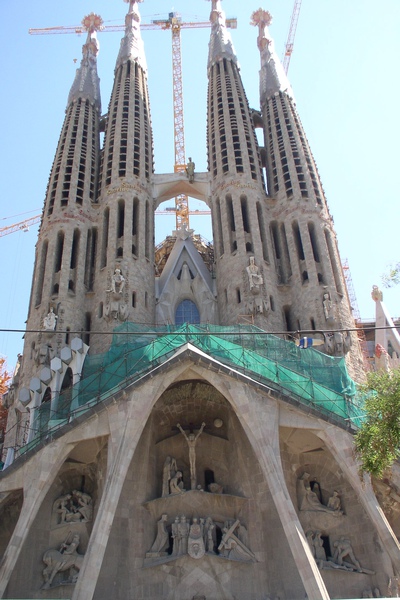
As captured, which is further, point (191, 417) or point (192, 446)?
point (191, 417)

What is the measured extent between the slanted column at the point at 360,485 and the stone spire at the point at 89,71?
27119 mm

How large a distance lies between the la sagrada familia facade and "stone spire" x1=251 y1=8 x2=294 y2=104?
790 centimetres

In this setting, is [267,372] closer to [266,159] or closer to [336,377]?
[336,377]

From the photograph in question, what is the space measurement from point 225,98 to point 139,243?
1225cm

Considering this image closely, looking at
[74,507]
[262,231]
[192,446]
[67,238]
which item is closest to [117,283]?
[67,238]

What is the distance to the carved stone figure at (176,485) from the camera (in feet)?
76.9

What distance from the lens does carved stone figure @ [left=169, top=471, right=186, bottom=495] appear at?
23438 mm

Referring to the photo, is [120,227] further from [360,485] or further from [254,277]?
[360,485]

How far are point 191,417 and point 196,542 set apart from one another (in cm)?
512

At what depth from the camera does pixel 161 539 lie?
74.3ft

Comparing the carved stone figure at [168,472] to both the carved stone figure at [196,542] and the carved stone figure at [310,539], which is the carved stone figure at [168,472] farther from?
the carved stone figure at [310,539]

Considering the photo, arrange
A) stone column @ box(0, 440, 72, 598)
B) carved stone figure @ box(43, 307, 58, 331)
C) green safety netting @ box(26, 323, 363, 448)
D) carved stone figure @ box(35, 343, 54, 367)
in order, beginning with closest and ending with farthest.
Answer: stone column @ box(0, 440, 72, 598) → green safety netting @ box(26, 323, 363, 448) → carved stone figure @ box(35, 343, 54, 367) → carved stone figure @ box(43, 307, 58, 331)

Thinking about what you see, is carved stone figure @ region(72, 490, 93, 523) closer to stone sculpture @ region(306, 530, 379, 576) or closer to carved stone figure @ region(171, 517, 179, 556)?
carved stone figure @ region(171, 517, 179, 556)

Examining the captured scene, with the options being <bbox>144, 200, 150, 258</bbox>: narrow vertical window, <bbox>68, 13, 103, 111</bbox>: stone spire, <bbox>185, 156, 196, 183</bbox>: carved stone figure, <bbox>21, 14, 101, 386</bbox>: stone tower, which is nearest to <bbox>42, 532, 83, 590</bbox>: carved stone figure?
<bbox>21, 14, 101, 386</bbox>: stone tower
